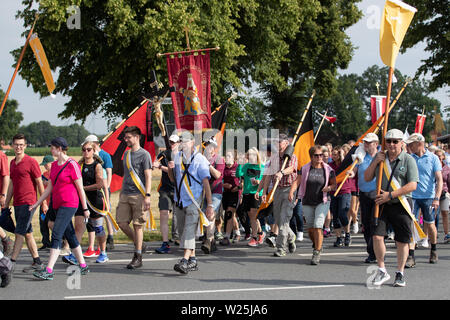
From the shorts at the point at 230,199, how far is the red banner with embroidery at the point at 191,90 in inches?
54.7

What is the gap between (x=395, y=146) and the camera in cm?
666

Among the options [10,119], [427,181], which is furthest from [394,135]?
[10,119]

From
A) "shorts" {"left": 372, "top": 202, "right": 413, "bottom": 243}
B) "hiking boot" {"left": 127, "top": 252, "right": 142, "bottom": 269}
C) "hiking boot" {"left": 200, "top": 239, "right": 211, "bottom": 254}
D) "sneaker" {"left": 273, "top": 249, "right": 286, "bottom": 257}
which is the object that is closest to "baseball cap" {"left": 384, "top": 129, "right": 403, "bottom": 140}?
"shorts" {"left": 372, "top": 202, "right": 413, "bottom": 243}

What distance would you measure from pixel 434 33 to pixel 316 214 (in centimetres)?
2135

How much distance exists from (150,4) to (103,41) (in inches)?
91.0

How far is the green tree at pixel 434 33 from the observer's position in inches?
1038

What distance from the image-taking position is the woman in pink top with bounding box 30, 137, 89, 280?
7008 mm

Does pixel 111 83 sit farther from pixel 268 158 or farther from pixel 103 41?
pixel 268 158

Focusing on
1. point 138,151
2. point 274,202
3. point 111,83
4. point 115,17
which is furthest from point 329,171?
point 111,83

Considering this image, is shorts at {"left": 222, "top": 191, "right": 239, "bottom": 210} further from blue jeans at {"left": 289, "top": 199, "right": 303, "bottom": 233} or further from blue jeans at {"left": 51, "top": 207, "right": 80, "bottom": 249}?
blue jeans at {"left": 51, "top": 207, "right": 80, "bottom": 249}

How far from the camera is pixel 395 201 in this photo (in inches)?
262

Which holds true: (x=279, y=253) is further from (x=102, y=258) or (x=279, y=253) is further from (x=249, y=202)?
(x=102, y=258)

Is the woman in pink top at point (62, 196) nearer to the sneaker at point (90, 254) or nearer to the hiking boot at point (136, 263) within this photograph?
the hiking boot at point (136, 263)

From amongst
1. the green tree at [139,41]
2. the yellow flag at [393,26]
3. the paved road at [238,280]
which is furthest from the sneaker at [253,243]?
the green tree at [139,41]
